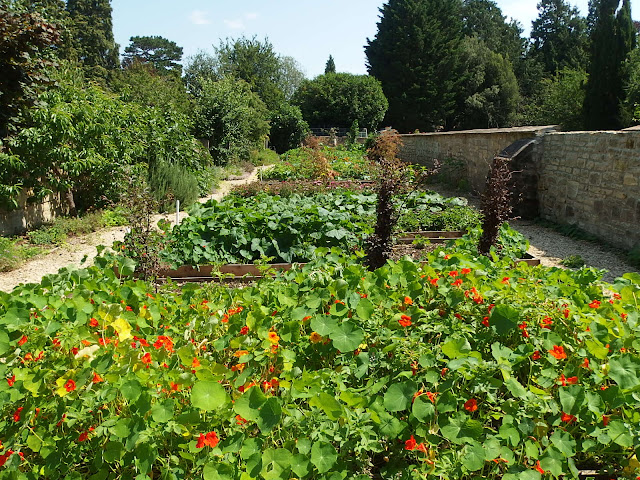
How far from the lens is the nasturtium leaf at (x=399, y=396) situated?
5.56 feet

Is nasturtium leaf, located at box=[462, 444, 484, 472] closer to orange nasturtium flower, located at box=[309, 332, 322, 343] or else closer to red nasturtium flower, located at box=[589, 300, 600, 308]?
orange nasturtium flower, located at box=[309, 332, 322, 343]

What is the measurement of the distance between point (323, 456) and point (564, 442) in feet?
2.48

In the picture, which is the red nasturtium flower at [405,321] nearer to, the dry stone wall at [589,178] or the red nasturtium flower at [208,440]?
the red nasturtium flower at [208,440]

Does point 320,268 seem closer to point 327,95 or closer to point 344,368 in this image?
point 344,368

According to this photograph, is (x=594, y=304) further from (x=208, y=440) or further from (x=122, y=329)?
(x=122, y=329)

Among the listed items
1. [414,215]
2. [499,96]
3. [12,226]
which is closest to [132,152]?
[12,226]

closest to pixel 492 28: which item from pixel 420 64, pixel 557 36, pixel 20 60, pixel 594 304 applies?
pixel 557 36

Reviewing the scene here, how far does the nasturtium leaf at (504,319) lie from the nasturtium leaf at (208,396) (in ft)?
3.40

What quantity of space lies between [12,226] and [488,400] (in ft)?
26.7

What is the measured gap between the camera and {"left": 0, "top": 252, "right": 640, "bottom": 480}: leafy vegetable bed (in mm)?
1567

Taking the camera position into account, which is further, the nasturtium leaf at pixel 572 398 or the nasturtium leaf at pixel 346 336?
the nasturtium leaf at pixel 346 336

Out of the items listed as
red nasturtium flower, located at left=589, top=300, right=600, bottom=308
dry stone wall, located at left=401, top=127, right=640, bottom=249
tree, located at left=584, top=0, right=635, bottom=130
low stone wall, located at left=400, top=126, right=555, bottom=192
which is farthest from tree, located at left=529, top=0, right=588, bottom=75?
red nasturtium flower, located at left=589, top=300, right=600, bottom=308

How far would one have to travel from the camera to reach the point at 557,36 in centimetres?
4172

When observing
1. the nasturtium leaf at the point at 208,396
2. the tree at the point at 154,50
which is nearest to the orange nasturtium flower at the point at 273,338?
the nasturtium leaf at the point at 208,396
